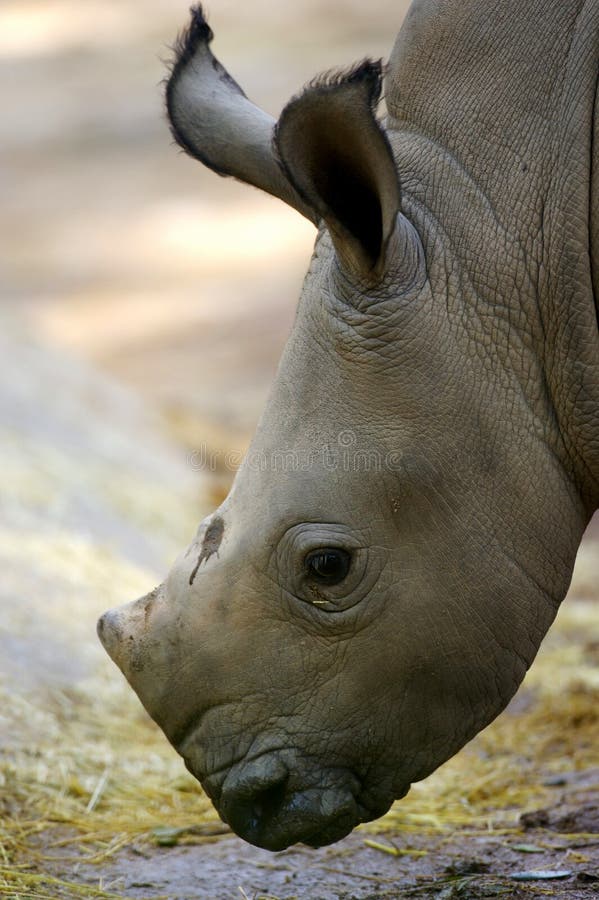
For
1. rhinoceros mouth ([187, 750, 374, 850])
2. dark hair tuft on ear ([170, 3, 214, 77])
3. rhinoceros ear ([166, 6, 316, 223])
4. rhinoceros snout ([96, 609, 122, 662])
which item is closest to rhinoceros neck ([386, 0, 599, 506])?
rhinoceros ear ([166, 6, 316, 223])

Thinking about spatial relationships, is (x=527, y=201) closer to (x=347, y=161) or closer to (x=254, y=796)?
(x=347, y=161)

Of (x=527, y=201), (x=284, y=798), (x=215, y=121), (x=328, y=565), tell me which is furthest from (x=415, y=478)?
(x=215, y=121)

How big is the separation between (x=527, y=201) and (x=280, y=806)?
5.35ft

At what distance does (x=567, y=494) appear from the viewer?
361 cm

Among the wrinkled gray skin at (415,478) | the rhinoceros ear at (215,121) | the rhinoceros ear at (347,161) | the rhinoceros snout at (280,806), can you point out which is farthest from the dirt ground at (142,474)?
the rhinoceros ear at (215,121)

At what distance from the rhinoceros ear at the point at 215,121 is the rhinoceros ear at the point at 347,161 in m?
0.42

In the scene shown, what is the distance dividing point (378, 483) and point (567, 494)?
0.50 meters

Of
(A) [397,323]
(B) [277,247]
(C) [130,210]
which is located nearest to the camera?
(A) [397,323]

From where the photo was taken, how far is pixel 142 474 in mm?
11570

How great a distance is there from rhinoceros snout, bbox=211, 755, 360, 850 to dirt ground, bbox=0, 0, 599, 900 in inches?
22.2

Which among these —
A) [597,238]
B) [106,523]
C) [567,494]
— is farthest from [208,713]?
[106,523]

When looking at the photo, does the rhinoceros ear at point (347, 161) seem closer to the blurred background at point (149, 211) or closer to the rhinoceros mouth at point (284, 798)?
the rhinoceros mouth at point (284, 798)

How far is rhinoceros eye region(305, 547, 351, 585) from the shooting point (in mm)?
3515

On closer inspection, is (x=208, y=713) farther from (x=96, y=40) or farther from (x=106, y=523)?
(x=96, y=40)
